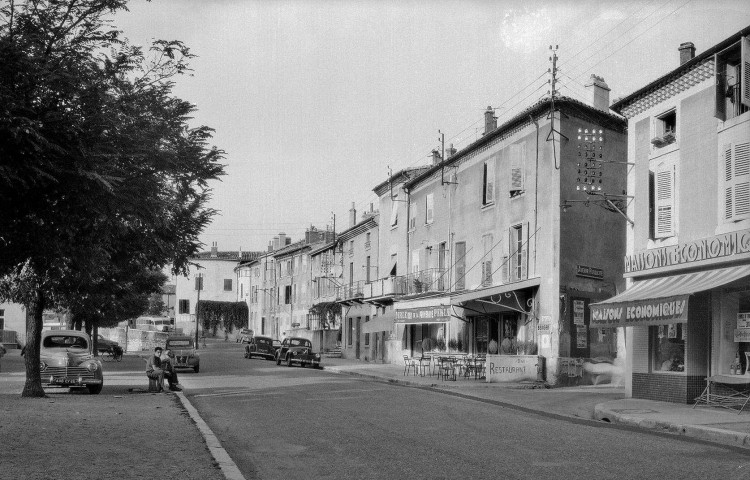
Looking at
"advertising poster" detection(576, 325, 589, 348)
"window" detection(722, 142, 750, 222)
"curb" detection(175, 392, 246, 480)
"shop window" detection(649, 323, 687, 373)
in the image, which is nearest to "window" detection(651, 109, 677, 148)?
"window" detection(722, 142, 750, 222)

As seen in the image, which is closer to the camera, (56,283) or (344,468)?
(344,468)

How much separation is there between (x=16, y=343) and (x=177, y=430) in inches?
2380

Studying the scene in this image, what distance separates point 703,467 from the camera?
32.7ft

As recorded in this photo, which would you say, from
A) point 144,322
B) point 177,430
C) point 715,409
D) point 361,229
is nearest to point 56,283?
point 177,430

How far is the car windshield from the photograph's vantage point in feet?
82.7

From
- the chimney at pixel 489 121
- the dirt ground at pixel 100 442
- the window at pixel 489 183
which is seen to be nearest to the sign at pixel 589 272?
the window at pixel 489 183

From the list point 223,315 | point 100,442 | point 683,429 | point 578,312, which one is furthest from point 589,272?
point 223,315

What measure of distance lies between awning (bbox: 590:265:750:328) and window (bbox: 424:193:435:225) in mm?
20142

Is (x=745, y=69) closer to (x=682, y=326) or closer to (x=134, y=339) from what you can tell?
(x=682, y=326)

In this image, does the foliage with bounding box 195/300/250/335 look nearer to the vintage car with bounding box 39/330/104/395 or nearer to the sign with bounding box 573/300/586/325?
the sign with bounding box 573/300/586/325

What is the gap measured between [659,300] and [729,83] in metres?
5.17

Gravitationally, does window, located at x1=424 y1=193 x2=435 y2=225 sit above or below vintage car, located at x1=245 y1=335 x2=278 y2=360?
above

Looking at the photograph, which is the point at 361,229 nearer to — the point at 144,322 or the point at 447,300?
the point at 447,300

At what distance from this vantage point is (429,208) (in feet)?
138
